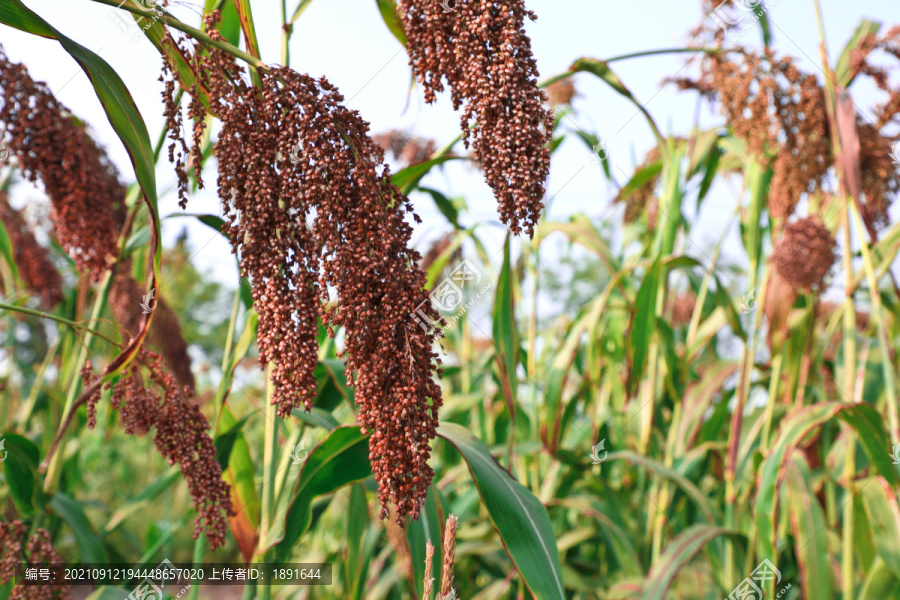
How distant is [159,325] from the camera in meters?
2.50

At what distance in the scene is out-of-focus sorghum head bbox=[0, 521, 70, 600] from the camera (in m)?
1.30

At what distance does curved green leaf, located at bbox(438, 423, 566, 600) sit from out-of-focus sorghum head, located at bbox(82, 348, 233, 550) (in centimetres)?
47

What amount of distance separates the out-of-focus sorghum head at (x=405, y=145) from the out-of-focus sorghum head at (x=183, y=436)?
8.98 feet

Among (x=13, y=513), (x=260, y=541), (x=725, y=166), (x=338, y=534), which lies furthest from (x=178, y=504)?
(x=725, y=166)

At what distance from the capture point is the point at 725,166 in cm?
300

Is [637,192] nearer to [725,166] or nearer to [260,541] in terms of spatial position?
[725,166]

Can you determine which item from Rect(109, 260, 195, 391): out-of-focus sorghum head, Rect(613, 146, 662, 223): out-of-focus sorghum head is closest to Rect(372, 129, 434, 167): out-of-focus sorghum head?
Rect(613, 146, 662, 223): out-of-focus sorghum head

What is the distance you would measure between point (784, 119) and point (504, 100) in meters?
1.54

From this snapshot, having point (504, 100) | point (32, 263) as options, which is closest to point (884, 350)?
point (504, 100)

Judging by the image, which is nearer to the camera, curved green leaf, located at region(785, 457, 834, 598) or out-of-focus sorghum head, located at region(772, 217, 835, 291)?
curved green leaf, located at region(785, 457, 834, 598)

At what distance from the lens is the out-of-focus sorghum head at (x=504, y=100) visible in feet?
3.25

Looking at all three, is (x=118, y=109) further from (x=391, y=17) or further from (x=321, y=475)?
(x=321, y=475)

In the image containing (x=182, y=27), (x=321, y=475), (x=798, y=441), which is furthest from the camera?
(x=798, y=441)

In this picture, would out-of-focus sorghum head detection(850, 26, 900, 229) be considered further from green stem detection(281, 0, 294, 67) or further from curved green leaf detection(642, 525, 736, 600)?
green stem detection(281, 0, 294, 67)
